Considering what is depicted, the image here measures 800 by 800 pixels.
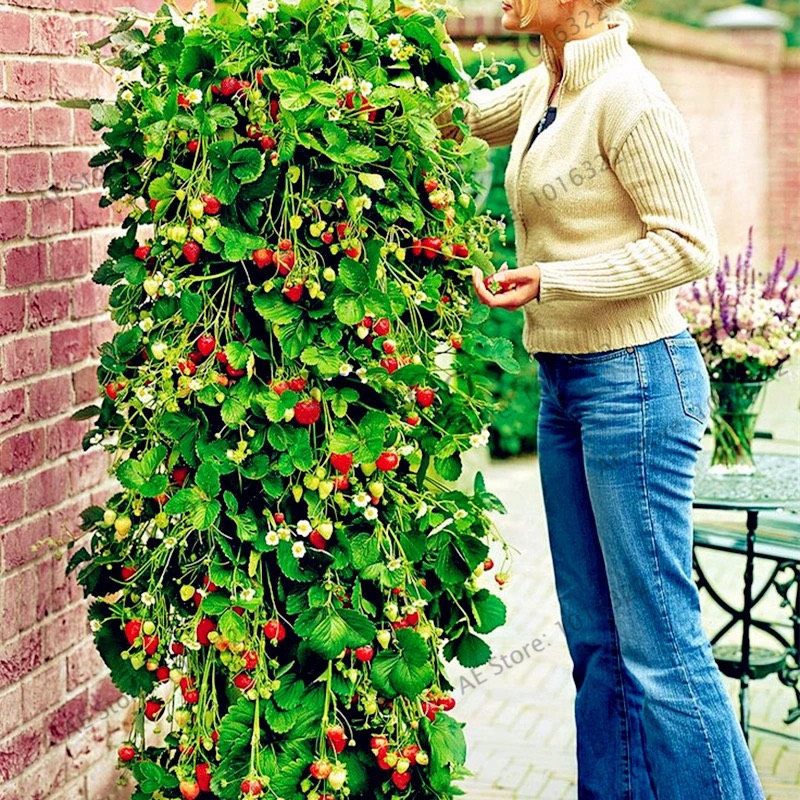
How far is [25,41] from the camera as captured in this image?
113 inches

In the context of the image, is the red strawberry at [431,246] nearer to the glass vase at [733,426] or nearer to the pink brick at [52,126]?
the pink brick at [52,126]

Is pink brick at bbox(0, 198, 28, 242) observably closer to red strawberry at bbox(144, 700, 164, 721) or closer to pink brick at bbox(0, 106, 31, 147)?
pink brick at bbox(0, 106, 31, 147)

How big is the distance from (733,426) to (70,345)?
193cm

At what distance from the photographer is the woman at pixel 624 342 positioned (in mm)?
2762

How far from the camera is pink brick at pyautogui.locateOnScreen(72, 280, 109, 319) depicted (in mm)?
3156

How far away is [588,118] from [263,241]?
77 centimetres

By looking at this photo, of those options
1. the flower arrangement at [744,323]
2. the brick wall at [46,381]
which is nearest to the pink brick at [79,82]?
the brick wall at [46,381]

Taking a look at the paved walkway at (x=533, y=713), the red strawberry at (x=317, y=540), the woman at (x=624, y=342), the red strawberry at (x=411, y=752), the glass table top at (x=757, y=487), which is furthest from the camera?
the paved walkway at (x=533, y=713)

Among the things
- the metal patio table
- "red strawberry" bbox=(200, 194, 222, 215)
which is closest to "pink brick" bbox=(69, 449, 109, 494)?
"red strawberry" bbox=(200, 194, 222, 215)

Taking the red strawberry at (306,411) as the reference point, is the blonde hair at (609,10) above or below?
above

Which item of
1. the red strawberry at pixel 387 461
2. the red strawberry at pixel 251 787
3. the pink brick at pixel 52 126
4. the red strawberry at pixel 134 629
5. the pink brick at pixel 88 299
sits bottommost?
the red strawberry at pixel 251 787

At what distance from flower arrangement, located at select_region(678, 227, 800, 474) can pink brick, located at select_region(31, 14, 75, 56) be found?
185 centimetres

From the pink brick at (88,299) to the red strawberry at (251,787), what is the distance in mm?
1146

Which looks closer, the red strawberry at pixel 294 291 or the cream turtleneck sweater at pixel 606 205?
the red strawberry at pixel 294 291
